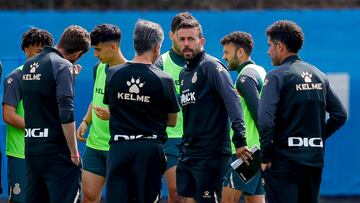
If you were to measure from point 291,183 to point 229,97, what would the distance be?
3.29 ft

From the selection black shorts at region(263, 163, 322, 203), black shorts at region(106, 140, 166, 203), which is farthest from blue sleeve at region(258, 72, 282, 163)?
black shorts at region(106, 140, 166, 203)

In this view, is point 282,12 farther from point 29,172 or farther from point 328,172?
point 29,172

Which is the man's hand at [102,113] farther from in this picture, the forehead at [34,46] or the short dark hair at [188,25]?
the short dark hair at [188,25]

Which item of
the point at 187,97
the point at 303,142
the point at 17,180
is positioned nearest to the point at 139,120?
the point at 187,97

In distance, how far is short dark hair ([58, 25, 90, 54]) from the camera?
8.34m

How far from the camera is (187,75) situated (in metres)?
8.61

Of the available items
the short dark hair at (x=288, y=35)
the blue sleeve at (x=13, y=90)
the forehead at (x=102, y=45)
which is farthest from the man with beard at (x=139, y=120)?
the blue sleeve at (x=13, y=90)

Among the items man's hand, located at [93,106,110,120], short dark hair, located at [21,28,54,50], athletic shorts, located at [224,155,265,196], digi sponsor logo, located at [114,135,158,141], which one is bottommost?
athletic shorts, located at [224,155,265,196]

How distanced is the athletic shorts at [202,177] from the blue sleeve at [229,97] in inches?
11.5

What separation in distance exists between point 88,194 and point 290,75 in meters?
2.71

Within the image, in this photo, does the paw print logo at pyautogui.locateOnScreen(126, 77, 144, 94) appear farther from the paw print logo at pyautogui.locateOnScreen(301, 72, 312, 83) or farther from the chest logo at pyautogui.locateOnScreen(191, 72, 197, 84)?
the paw print logo at pyautogui.locateOnScreen(301, 72, 312, 83)

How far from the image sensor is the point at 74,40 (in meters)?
8.35

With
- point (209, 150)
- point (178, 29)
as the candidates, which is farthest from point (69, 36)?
→ point (209, 150)

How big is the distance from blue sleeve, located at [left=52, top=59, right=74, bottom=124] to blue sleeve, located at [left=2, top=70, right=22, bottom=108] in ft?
4.51
